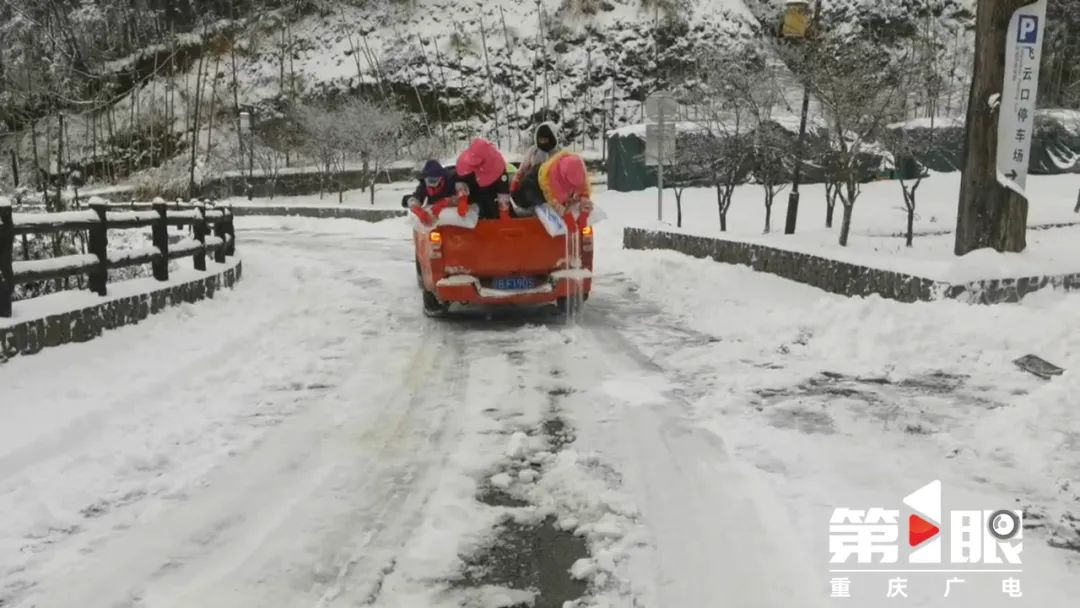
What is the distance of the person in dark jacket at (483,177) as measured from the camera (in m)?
8.84

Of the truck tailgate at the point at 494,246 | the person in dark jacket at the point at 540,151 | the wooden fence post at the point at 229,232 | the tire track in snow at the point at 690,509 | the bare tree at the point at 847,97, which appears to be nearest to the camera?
the tire track in snow at the point at 690,509

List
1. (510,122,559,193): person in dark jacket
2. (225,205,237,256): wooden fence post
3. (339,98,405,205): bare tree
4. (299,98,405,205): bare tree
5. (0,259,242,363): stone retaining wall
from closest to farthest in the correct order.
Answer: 1. (0,259,242,363): stone retaining wall
2. (510,122,559,193): person in dark jacket
3. (225,205,237,256): wooden fence post
4. (339,98,405,205): bare tree
5. (299,98,405,205): bare tree

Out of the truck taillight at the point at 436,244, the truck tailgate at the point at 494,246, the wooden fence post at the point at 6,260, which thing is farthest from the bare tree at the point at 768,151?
the wooden fence post at the point at 6,260

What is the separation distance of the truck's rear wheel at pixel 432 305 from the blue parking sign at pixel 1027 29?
7.45 metres

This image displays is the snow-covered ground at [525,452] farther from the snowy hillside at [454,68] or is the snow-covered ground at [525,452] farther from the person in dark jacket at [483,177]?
the snowy hillside at [454,68]

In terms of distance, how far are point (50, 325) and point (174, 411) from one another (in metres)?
2.03

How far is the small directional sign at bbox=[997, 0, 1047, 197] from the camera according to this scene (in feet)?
28.2

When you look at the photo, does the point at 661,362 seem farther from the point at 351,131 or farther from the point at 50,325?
the point at 351,131

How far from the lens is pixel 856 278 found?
8867 millimetres

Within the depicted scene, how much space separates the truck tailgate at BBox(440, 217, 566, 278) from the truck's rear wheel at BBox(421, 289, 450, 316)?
90 centimetres

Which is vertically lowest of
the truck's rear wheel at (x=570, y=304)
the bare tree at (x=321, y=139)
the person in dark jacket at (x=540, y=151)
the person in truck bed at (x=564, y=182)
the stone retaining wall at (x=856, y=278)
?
the truck's rear wheel at (x=570, y=304)

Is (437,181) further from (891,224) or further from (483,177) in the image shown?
(891,224)

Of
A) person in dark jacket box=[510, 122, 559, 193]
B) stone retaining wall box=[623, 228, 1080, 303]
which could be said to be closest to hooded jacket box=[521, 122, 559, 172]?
person in dark jacket box=[510, 122, 559, 193]
